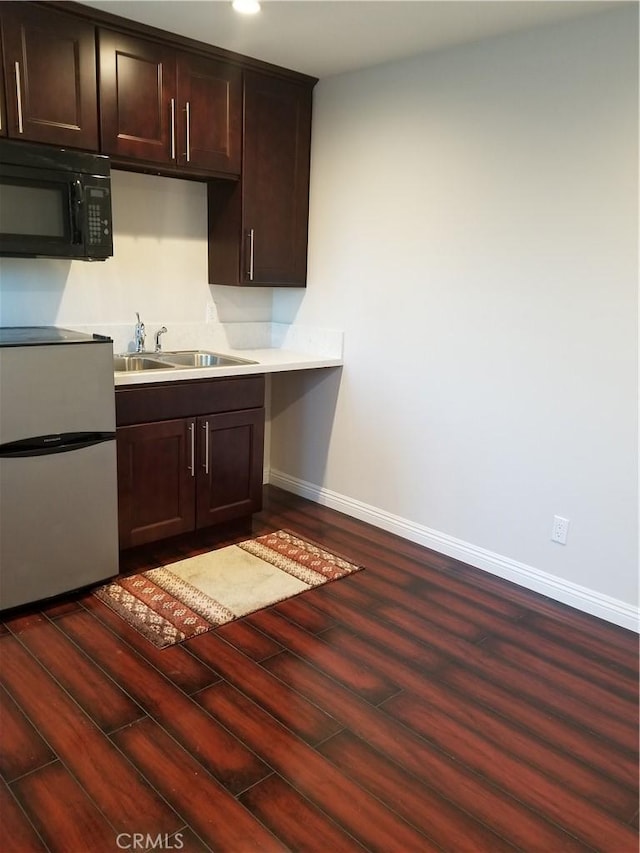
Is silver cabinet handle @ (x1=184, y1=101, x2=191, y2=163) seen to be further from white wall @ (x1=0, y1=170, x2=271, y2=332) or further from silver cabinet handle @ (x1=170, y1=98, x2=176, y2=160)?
white wall @ (x1=0, y1=170, x2=271, y2=332)

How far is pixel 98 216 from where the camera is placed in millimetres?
2816

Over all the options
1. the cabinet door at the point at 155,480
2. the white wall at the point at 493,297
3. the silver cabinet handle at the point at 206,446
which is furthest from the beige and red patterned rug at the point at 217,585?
the white wall at the point at 493,297

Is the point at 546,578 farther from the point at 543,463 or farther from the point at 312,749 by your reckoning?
the point at 312,749

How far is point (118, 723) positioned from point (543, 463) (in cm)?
199

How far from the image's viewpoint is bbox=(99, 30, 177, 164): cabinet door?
2.87 meters

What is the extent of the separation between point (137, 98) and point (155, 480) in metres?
1.74

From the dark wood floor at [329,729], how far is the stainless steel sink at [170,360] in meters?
1.27

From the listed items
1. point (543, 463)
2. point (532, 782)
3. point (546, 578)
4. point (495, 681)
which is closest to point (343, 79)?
point (543, 463)

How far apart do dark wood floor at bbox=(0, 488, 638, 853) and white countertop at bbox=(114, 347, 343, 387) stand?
39.4 inches

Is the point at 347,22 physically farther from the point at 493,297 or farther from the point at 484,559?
the point at 484,559

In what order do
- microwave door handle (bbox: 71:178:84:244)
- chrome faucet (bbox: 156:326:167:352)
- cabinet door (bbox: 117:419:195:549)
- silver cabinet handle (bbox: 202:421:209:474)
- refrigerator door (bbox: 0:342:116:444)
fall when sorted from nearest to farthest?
refrigerator door (bbox: 0:342:116:444) → microwave door handle (bbox: 71:178:84:244) → cabinet door (bbox: 117:419:195:549) → silver cabinet handle (bbox: 202:421:209:474) → chrome faucet (bbox: 156:326:167:352)

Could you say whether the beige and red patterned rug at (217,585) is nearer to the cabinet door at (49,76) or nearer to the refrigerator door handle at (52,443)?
the refrigerator door handle at (52,443)

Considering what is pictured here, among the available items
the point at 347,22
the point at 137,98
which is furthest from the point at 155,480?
the point at 347,22

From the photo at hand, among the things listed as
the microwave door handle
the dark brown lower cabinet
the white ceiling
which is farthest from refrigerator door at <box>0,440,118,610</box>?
the white ceiling
